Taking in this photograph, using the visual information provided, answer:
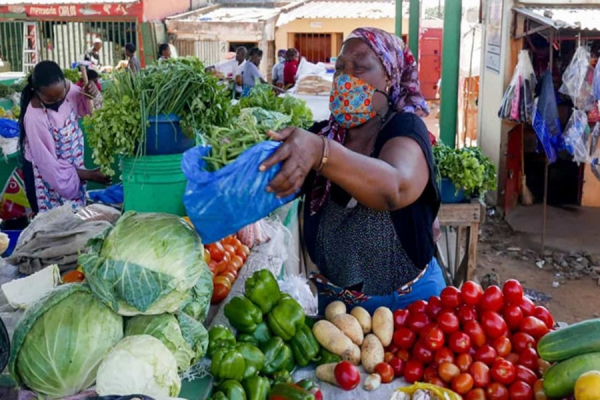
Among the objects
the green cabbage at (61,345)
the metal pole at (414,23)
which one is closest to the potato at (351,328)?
the green cabbage at (61,345)

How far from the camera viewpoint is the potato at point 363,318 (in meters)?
2.59

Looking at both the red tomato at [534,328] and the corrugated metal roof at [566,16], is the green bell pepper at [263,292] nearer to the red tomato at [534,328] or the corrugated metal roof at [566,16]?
the red tomato at [534,328]

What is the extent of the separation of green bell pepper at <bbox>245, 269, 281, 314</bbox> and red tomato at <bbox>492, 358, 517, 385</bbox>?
869mm

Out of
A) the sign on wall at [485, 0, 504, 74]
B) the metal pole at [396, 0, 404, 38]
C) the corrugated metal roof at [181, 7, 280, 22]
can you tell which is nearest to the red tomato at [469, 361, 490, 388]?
the sign on wall at [485, 0, 504, 74]

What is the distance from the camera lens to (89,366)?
6.48 ft

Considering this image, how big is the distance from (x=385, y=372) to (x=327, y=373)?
0.22m

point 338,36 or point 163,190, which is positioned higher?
point 338,36

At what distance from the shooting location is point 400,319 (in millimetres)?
2582

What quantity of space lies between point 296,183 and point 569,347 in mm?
1108

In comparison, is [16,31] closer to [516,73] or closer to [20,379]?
[516,73]

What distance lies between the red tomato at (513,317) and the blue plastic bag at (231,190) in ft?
3.47

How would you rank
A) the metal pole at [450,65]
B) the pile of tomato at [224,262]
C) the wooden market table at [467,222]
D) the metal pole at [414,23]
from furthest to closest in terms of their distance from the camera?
the metal pole at [414,23] < the metal pole at [450,65] < the wooden market table at [467,222] < the pile of tomato at [224,262]

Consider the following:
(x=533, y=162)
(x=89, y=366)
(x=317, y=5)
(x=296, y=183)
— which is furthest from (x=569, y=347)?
(x=317, y=5)

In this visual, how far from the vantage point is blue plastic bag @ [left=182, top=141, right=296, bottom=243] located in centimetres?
186
